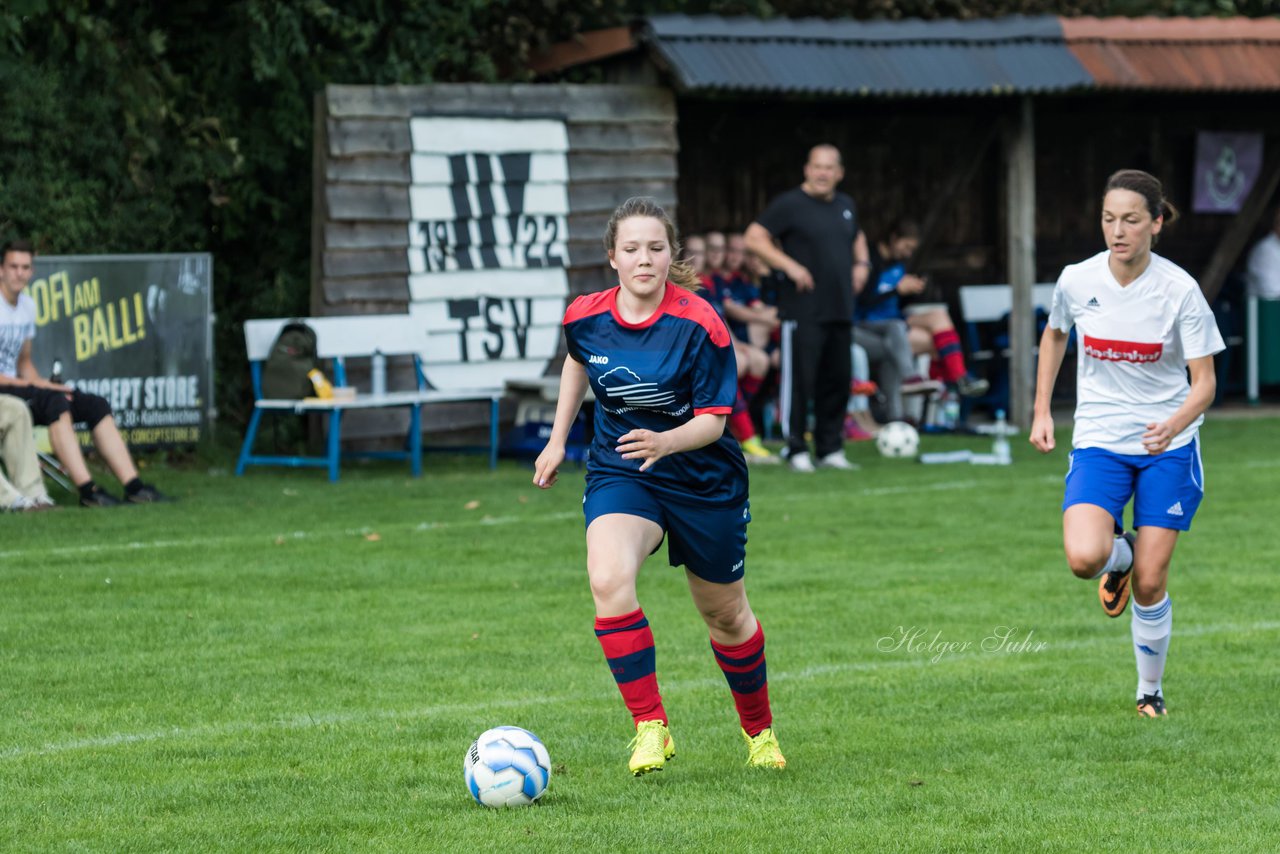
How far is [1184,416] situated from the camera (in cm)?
634

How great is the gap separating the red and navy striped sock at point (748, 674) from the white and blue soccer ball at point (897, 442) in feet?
29.9

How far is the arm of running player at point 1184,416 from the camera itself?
6.32 metres

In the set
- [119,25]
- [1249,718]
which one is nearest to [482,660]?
[1249,718]

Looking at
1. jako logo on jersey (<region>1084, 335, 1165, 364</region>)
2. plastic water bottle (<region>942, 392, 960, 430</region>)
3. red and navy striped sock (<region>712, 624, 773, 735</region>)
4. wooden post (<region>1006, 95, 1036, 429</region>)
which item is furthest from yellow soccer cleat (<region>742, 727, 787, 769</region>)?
wooden post (<region>1006, 95, 1036, 429</region>)

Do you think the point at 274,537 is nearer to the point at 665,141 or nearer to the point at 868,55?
the point at 665,141

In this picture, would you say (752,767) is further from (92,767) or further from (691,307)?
(92,767)

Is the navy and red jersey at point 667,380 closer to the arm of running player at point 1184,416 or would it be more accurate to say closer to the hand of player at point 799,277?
the arm of running player at point 1184,416

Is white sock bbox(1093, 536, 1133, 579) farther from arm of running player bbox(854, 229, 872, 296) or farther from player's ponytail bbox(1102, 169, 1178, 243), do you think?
arm of running player bbox(854, 229, 872, 296)

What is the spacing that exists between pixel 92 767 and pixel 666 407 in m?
1.96

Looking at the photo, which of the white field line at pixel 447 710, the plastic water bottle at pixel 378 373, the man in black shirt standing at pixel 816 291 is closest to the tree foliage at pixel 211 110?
the plastic water bottle at pixel 378 373

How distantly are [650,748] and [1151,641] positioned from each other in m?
2.00

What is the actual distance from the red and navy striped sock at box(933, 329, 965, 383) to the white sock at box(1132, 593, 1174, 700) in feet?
35.3

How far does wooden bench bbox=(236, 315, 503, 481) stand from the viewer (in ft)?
44.0

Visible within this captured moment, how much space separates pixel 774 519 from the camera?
11.4 meters
